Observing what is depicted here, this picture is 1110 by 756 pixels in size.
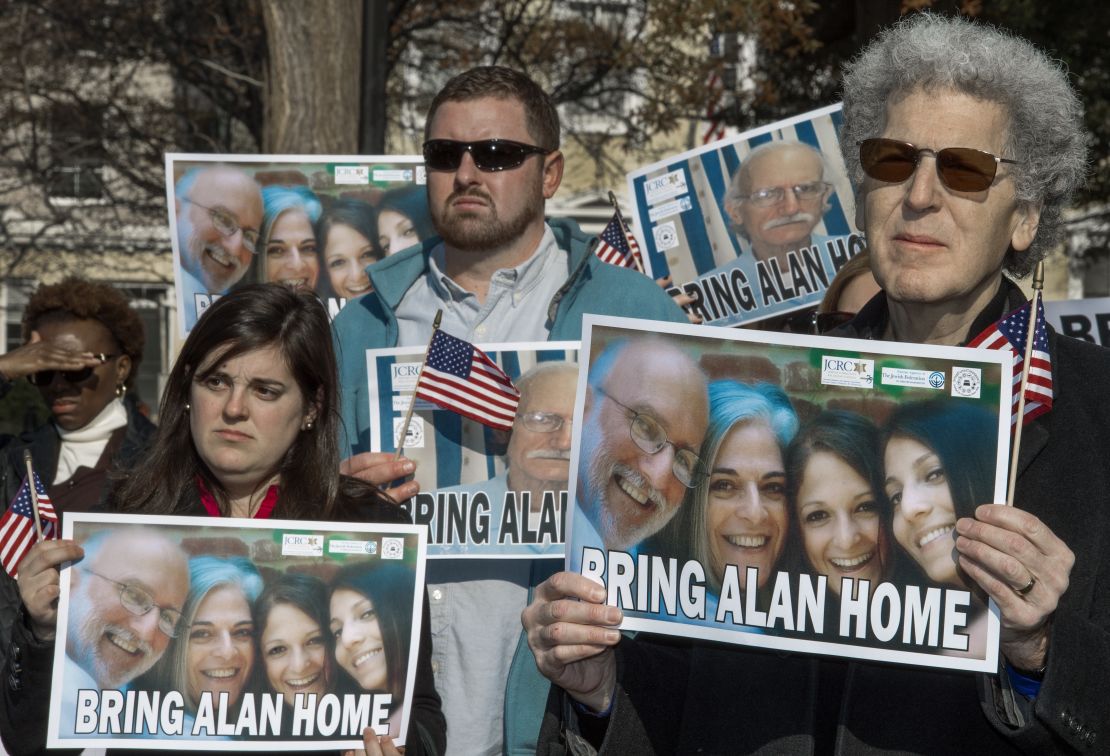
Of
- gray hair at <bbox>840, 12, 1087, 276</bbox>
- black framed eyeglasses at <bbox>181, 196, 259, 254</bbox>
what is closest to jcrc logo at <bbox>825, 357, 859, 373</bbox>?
gray hair at <bbox>840, 12, 1087, 276</bbox>

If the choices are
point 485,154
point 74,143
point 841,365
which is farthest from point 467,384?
point 74,143

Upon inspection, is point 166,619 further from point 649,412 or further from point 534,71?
point 534,71

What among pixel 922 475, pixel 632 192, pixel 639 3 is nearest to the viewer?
pixel 922 475

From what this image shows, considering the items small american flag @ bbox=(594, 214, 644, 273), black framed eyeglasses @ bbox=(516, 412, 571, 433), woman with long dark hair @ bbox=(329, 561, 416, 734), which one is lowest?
woman with long dark hair @ bbox=(329, 561, 416, 734)

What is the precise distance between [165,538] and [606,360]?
1.10 metres

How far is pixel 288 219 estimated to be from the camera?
5.16 meters

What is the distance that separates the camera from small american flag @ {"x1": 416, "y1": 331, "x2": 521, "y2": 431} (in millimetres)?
3875

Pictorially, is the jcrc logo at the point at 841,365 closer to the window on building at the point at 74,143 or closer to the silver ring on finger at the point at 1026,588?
the silver ring on finger at the point at 1026,588

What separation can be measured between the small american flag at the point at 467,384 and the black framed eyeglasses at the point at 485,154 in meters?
0.63

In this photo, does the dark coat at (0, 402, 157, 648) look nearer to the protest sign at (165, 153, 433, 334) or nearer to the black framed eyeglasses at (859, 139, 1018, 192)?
the protest sign at (165, 153, 433, 334)

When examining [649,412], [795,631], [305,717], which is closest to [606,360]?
[649,412]

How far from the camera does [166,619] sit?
10.3 ft

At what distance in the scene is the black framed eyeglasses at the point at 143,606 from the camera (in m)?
3.12

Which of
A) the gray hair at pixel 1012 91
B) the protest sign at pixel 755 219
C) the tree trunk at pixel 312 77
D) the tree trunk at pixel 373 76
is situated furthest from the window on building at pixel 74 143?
the gray hair at pixel 1012 91
